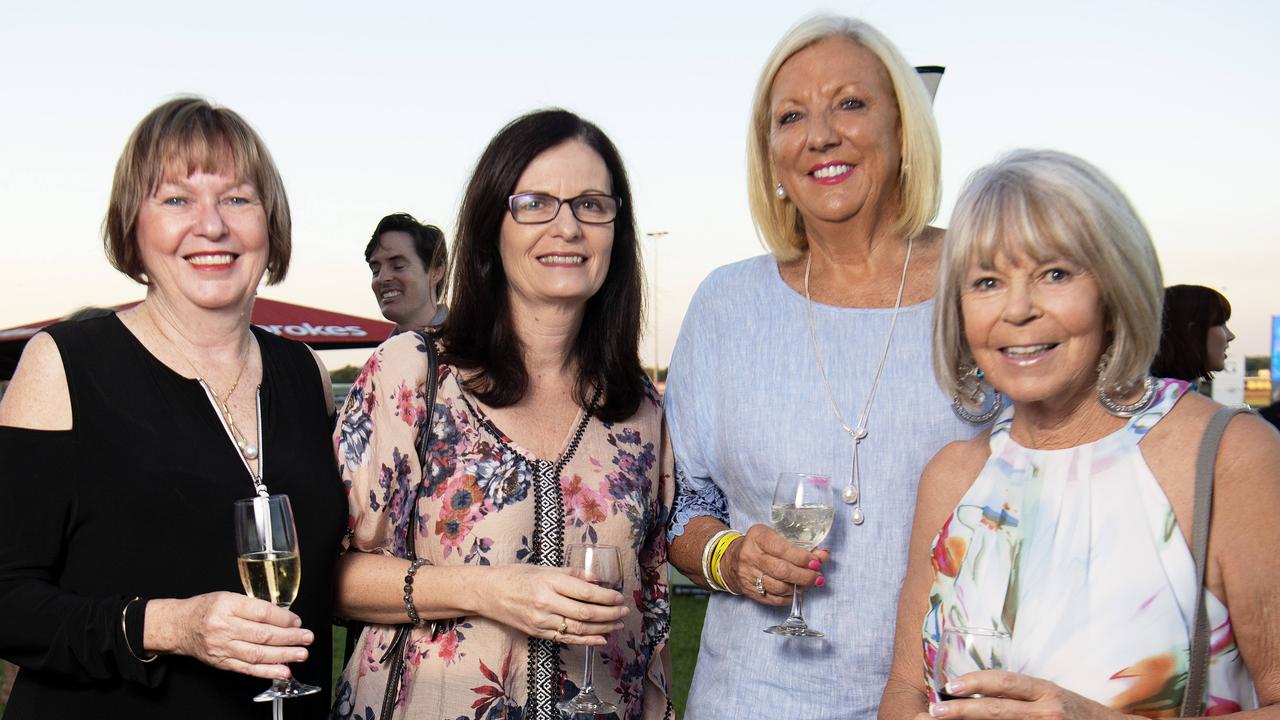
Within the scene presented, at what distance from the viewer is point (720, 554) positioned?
2.93m

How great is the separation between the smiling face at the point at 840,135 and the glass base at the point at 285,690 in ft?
5.56

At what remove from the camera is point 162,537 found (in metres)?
2.58

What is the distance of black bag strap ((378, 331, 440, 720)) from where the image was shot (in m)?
2.80

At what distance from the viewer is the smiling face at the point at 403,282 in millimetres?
6922

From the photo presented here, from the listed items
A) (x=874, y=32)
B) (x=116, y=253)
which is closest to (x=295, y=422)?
(x=116, y=253)

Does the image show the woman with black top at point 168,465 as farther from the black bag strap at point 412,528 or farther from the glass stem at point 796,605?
the glass stem at point 796,605

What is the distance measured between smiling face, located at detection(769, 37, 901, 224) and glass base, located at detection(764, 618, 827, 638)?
3.38 feet

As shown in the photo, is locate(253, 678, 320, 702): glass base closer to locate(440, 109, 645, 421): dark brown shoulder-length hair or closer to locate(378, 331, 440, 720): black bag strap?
locate(378, 331, 440, 720): black bag strap

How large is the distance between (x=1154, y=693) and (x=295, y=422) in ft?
6.77

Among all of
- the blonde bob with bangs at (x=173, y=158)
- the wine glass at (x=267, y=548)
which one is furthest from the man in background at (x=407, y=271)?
the wine glass at (x=267, y=548)

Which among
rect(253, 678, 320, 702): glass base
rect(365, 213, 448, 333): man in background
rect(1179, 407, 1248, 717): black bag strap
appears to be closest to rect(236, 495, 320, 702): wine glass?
rect(253, 678, 320, 702): glass base

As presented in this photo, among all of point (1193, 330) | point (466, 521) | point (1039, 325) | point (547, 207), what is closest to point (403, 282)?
point (547, 207)

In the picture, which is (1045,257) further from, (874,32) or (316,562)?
(316,562)

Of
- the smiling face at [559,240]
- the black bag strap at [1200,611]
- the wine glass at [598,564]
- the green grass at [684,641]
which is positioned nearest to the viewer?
the black bag strap at [1200,611]
